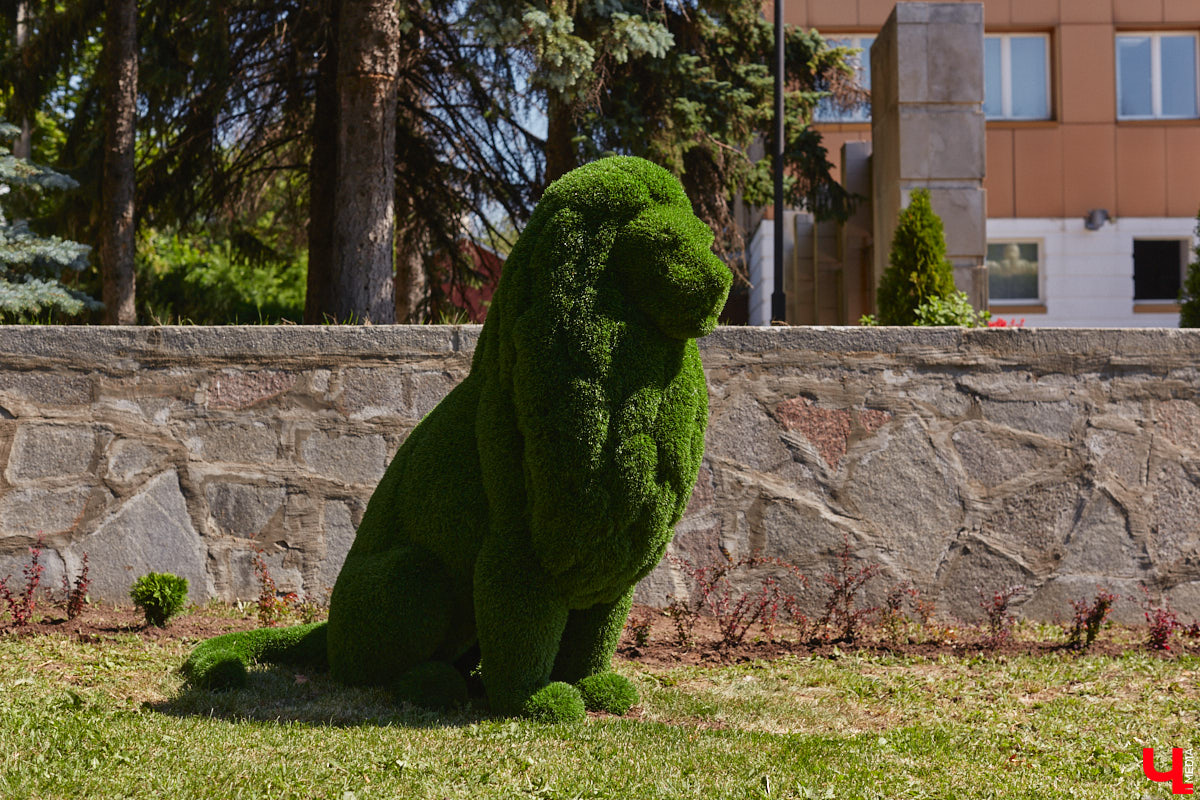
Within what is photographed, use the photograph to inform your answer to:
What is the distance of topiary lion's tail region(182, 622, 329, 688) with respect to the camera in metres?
4.02

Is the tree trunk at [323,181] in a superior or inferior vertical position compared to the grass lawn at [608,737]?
superior

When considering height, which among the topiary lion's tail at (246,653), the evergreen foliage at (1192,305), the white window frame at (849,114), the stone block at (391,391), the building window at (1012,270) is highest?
the white window frame at (849,114)

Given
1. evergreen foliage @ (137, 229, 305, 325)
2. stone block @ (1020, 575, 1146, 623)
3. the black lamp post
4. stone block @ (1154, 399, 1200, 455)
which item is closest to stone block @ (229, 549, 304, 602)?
evergreen foliage @ (137, 229, 305, 325)

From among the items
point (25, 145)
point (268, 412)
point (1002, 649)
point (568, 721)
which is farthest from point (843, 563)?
point (25, 145)

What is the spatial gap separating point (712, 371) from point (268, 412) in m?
2.46

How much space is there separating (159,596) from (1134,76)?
17.7 meters

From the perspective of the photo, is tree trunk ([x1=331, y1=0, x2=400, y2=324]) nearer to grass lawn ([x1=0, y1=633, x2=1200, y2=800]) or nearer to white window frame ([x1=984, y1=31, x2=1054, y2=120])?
grass lawn ([x1=0, y1=633, x2=1200, y2=800])

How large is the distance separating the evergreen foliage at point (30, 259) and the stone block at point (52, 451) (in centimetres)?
196

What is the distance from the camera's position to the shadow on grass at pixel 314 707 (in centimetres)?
367

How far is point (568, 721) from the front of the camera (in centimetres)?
364

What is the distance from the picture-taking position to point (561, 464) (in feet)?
11.6

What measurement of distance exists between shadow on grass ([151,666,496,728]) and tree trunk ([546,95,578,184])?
6366 mm

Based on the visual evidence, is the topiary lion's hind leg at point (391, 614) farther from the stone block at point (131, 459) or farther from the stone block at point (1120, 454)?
the stone block at point (1120, 454)

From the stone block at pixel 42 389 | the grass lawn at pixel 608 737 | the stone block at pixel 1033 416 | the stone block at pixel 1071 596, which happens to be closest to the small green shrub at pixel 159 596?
the grass lawn at pixel 608 737
